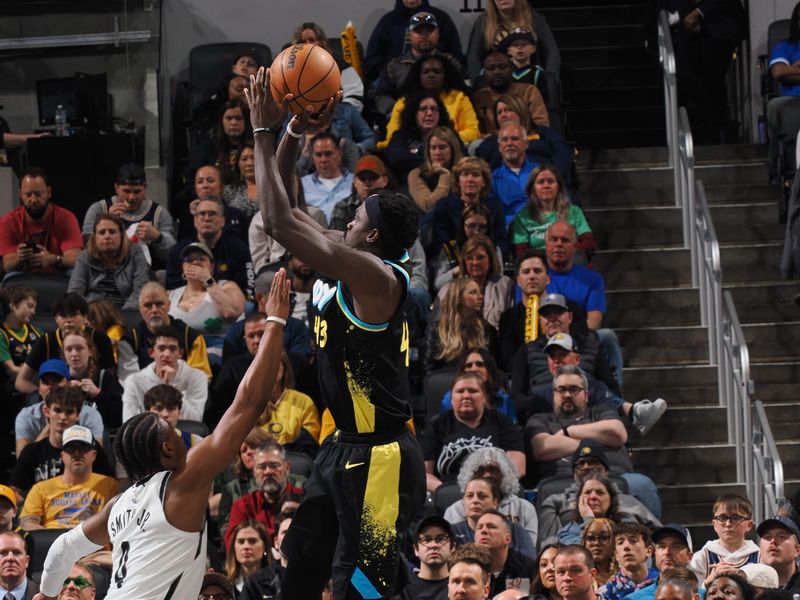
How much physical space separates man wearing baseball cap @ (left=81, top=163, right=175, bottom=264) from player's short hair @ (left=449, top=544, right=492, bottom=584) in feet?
16.7

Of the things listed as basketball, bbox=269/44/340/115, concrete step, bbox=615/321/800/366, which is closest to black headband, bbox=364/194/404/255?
basketball, bbox=269/44/340/115

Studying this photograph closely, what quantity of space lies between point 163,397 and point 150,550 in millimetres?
5101

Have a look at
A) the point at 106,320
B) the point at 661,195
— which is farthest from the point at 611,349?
the point at 106,320

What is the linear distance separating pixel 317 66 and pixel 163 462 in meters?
2.00

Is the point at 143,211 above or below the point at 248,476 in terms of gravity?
above

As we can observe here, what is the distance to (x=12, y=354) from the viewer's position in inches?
491

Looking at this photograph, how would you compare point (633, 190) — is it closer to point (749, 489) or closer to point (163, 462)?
point (749, 489)

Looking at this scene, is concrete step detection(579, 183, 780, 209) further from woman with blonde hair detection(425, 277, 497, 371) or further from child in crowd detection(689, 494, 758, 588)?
child in crowd detection(689, 494, 758, 588)

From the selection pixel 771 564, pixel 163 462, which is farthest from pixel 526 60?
pixel 163 462

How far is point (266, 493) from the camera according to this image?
1070 cm

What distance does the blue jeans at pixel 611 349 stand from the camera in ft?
40.9

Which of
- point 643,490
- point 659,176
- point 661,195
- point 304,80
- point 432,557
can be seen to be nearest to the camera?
point 304,80

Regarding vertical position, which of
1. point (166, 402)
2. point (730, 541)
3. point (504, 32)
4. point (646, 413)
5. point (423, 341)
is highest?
point (504, 32)

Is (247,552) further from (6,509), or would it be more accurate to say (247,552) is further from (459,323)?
(459,323)
